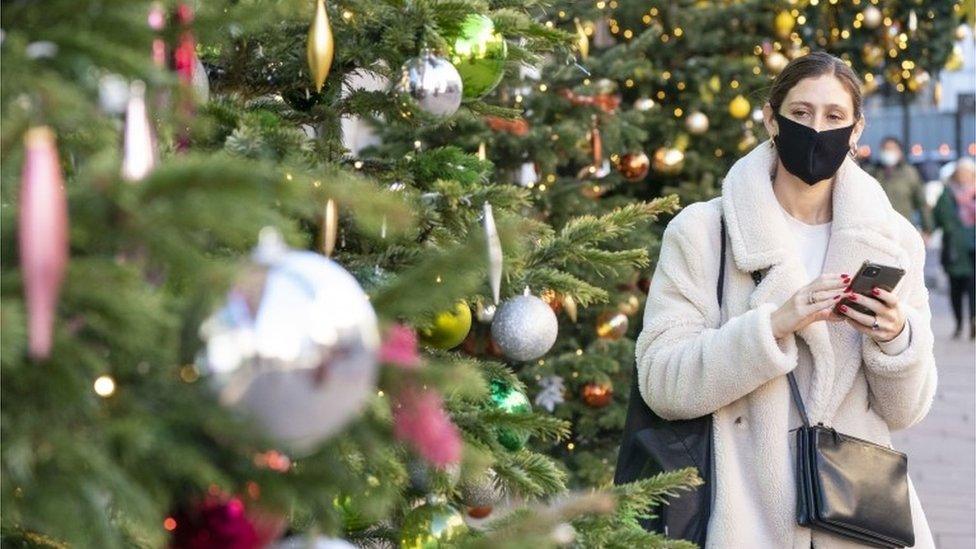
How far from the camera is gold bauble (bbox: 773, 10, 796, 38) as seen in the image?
9.19 m

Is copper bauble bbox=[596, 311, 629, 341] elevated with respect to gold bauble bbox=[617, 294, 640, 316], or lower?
elevated

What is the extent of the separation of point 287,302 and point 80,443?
0.67ft

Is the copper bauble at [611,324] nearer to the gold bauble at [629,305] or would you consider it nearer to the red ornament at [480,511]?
the gold bauble at [629,305]

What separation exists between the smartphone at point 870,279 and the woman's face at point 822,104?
1.49ft

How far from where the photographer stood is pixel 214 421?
1327 mm

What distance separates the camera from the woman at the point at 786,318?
3570mm

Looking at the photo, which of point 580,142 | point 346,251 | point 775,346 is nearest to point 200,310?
point 346,251

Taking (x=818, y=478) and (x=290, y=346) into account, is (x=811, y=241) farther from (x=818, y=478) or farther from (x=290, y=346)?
(x=290, y=346)

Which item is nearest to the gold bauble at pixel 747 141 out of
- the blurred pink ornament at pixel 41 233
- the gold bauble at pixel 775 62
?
the gold bauble at pixel 775 62

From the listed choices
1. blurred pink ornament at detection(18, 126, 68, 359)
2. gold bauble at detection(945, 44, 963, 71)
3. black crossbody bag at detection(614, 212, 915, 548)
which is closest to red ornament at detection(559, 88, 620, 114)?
black crossbody bag at detection(614, 212, 915, 548)

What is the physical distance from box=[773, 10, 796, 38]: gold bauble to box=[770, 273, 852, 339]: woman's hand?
5931 mm

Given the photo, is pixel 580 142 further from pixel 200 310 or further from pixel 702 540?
pixel 200 310

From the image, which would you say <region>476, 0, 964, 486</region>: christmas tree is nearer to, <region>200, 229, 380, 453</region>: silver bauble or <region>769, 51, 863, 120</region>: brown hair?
<region>769, 51, 863, 120</region>: brown hair

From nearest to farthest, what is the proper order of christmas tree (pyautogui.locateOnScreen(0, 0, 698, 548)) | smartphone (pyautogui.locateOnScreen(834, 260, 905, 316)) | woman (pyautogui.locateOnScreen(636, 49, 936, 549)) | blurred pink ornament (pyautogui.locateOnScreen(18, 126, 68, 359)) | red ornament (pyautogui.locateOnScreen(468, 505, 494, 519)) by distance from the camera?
1. blurred pink ornament (pyautogui.locateOnScreen(18, 126, 68, 359))
2. christmas tree (pyautogui.locateOnScreen(0, 0, 698, 548))
3. red ornament (pyautogui.locateOnScreen(468, 505, 494, 519))
4. smartphone (pyautogui.locateOnScreen(834, 260, 905, 316))
5. woman (pyautogui.locateOnScreen(636, 49, 936, 549))
